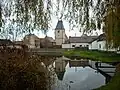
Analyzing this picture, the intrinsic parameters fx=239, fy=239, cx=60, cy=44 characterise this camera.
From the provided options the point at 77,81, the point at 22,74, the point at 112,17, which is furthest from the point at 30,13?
the point at 77,81

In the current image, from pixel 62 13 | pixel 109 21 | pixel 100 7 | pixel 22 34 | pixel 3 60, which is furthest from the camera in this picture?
pixel 3 60

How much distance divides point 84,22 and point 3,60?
19.0 ft

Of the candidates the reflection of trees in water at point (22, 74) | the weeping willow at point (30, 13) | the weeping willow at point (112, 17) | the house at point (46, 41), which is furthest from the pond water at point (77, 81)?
the weeping willow at point (30, 13)

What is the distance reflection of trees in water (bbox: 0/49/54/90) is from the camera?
8883 millimetres

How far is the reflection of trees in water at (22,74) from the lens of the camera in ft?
29.1

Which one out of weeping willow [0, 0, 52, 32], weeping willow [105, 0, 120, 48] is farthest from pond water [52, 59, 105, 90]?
weeping willow [0, 0, 52, 32]

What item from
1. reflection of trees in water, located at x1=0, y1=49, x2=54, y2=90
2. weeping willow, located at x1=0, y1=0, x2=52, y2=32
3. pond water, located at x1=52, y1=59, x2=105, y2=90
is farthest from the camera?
pond water, located at x1=52, y1=59, x2=105, y2=90

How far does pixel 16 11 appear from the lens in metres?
3.45

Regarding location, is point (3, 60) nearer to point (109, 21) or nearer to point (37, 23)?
point (109, 21)

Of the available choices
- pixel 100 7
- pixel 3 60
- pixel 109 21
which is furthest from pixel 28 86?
pixel 100 7

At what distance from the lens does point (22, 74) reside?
30.0ft

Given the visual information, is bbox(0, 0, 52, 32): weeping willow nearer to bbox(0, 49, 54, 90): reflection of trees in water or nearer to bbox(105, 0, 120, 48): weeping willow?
bbox(105, 0, 120, 48): weeping willow

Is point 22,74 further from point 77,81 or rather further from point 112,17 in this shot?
point 77,81

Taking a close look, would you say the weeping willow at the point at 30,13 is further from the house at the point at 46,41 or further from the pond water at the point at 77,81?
the pond water at the point at 77,81
